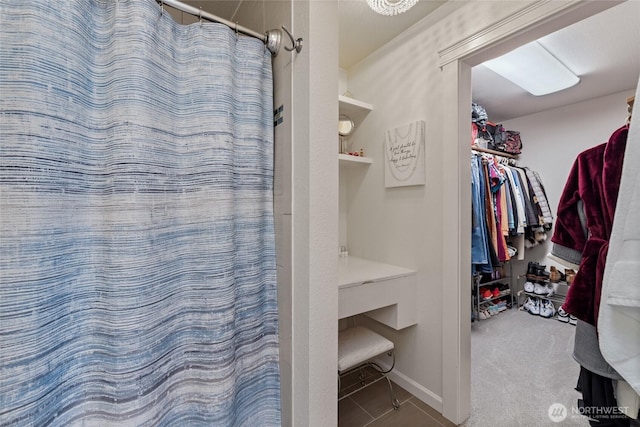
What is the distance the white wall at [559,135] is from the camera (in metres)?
2.71

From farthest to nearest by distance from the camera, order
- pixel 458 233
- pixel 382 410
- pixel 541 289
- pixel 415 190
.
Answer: pixel 541 289 < pixel 415 190 < pixel 382 410 < pixel 458 233

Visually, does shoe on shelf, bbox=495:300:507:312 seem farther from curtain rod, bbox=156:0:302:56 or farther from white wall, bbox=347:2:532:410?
curtain rod, bbox=156:0:302:56

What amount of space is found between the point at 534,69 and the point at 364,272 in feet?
7.09

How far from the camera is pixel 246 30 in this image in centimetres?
98

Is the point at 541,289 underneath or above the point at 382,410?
above

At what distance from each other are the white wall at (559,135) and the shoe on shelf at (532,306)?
381 millimetres

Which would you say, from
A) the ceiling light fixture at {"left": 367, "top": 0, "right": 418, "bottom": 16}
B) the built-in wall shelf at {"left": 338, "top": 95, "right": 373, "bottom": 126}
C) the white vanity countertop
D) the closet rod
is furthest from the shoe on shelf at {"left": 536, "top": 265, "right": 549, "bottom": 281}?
the ceiling light fixture at {"left": 367, "top": 0, "right": 418, "bottom": 16}

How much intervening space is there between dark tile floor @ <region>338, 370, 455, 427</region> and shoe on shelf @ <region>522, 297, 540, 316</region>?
2240mm

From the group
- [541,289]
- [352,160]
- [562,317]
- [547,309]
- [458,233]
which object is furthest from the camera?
[541,289]

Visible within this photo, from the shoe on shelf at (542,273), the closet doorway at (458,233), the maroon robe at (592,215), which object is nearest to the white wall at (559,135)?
the shoe on shelf at (542,273)

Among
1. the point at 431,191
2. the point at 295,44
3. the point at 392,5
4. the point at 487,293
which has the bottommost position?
the point at 487,293

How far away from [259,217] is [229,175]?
190 millimetres

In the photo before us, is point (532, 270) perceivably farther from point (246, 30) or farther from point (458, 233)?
point (246, 30)

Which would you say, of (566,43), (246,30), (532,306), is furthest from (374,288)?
(532,306)
